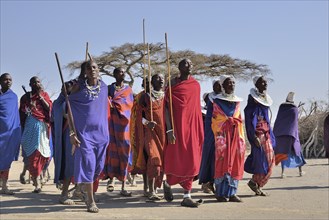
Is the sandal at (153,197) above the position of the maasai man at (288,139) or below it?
below

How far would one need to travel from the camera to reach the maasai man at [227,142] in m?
9.09

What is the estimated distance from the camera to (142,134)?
30.2ft

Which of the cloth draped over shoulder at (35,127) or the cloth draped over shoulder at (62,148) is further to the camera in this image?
the cloth draped over shoulder at (35,127)

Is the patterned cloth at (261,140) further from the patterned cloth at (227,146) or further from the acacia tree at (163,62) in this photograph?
the acacia tree at (163,62)

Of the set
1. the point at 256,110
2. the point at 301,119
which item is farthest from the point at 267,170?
the point at 301,119

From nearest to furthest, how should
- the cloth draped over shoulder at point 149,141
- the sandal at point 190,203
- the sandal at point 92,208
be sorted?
the sandal at point 92,208 < the sandal at point 190,203 < the cloth draped over shoulder at point 149,141

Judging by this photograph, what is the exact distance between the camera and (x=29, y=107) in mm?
10594

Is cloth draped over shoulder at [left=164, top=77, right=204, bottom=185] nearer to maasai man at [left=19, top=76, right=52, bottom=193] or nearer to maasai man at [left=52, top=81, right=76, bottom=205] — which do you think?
maasai man at [left=52, top=81, right=76, bottom=205]

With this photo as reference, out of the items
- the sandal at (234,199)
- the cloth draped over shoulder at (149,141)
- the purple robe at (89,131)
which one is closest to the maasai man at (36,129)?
the cloth draped over shoulder at (149,141)

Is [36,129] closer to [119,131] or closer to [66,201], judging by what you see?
[119,131]

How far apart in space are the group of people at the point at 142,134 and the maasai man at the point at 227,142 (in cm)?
2

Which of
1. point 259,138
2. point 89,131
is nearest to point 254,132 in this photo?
point 259,138

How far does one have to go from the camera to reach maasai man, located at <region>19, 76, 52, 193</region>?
34.1ft

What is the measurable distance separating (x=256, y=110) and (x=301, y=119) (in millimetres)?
18983
